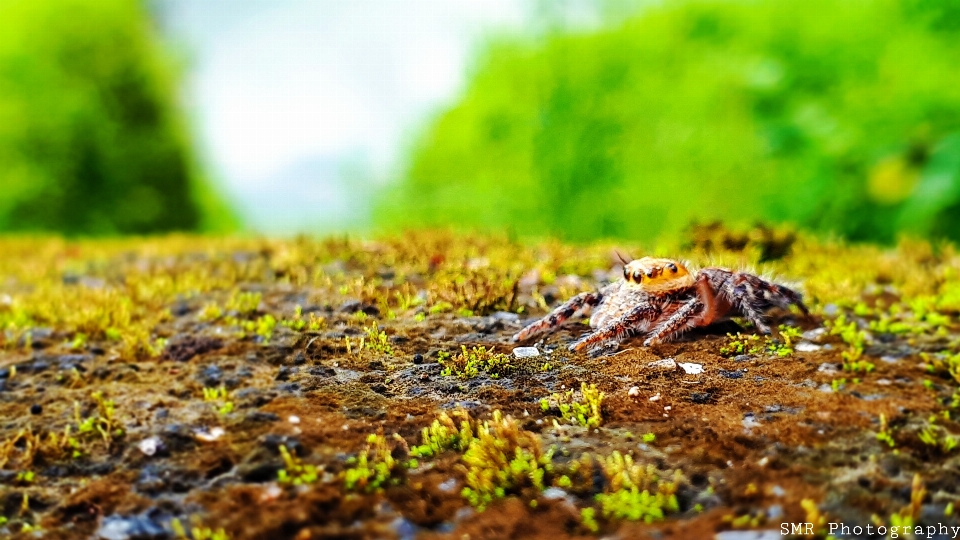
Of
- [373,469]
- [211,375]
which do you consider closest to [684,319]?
[373,469]

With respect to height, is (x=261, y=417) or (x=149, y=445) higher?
(x=261, y=417)

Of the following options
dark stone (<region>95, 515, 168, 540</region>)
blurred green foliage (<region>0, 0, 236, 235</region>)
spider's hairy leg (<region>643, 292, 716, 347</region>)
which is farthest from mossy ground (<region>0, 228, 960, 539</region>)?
blurred green foliage (<region>0, 0, 236, 235</region>)

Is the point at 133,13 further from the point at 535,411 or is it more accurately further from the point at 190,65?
the point at 535,411

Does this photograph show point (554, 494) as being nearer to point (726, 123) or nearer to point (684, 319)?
point (684, 319)

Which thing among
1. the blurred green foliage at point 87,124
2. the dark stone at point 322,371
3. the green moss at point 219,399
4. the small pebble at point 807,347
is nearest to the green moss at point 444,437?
the dark stone at point 322,371

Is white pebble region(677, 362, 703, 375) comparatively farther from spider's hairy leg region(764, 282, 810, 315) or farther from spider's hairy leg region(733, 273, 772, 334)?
spider's hairy leg region(764, 282, 810, 315)

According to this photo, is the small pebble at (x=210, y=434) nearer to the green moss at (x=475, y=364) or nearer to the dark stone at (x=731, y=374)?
the green moss at (x=475, y=364)
